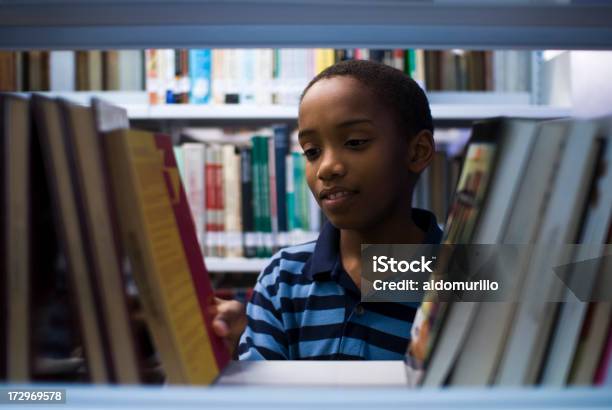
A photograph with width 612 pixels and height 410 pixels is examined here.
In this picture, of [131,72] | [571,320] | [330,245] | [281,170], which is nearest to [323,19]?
[571,320]

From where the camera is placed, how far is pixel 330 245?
80 cm

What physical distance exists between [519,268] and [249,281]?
1457mm

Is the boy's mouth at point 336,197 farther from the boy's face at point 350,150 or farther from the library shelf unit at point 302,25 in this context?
the library shelf unit at point 302,25

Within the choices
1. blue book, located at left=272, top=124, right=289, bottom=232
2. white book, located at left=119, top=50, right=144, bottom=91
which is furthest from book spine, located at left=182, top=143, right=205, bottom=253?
white book, located at left=119, top=50, right=144, bottom=91

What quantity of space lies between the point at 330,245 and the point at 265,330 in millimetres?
173

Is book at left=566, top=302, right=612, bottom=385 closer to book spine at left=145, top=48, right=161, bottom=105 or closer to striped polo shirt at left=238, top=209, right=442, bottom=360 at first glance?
striped polo shirt at left=238, top=209, right=442, bottom=360

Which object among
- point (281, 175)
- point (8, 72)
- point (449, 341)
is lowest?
point (281, 175)

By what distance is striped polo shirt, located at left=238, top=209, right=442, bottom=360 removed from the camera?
0.68 meters

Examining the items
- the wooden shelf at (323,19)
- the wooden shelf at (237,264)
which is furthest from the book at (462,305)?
the wooden shelf at (237,264)

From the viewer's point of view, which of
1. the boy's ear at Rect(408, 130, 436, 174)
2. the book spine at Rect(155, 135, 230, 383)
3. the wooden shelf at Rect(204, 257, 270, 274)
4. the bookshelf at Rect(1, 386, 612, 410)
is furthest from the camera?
the wooden shelf at Rect(204, 257, 270, 274)

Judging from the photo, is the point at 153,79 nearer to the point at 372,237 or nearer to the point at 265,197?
the point at 265,197

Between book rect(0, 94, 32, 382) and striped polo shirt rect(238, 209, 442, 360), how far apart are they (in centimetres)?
42

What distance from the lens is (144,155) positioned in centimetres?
38

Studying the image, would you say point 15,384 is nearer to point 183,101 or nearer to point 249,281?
point 183,101
